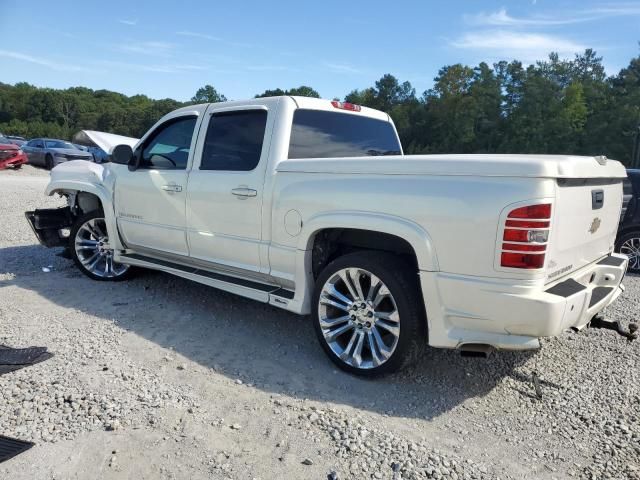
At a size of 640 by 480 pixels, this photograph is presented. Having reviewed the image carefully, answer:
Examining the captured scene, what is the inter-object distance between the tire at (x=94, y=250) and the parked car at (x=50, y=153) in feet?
70.7

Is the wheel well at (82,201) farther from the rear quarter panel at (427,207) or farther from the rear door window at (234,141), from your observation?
the rear quarter panel at (427,207)

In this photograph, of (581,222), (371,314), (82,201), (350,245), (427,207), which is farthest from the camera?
(82,201)

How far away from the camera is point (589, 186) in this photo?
3180 millimetres

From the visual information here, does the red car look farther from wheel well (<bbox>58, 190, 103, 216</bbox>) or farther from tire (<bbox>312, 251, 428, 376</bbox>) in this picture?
tire (<bbox>312, 251, 428, 376</bbox>)

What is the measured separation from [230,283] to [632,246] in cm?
652

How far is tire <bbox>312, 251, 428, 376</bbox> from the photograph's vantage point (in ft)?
10.8

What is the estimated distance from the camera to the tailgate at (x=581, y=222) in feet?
9.37

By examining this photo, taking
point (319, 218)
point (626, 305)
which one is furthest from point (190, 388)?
point (626, 305)

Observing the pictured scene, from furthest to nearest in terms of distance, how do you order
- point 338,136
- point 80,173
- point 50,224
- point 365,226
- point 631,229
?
point 631,229, point 50,224, point 80,173, point 338,136, point 365,226

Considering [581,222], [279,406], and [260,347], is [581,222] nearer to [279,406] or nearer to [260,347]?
[279,406]

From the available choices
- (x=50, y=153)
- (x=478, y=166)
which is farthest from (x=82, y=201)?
(x=50, y=153)

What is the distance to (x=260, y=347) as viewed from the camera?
162 inches

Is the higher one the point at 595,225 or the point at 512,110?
the point at 512,110

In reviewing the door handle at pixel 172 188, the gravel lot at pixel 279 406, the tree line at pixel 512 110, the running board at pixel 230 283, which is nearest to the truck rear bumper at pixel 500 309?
the gravel lot at pixel 279 406
